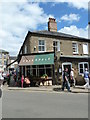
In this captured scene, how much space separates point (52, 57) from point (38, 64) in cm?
172

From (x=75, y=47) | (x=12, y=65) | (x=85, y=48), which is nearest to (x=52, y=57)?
(x=75, y=47)

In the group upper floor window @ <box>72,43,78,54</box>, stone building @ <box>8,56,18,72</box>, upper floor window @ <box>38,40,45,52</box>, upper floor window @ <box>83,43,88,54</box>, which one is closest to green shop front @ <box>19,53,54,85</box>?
upper floor window @ <box>38,40,45,52</box>

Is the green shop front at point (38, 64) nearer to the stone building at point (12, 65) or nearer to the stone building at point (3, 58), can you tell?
the stone building at point (12, 65)

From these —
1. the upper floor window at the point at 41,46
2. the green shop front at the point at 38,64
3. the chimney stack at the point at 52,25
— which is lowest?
the green shop front at the point at 38,64

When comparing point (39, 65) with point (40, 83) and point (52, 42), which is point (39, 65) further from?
point (52, 42)

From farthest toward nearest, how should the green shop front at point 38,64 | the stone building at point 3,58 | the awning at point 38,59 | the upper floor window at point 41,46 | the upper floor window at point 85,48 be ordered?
1. the stone building at point 3,58
2. the upper floor window at point 85,48
3. the upper floor window at point 41,46
4. the green shop front at point 38,64
5. the awning at point 38,59

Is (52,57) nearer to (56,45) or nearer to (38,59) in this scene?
(38,59)

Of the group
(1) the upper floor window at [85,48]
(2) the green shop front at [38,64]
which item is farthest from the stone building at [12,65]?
(1) the upper floor window at [85,48]

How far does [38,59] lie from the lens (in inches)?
827

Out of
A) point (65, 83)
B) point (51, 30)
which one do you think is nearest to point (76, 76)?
point (65, 83)

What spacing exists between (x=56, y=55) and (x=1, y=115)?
14467 millimetres

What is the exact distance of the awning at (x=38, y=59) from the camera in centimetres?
2036

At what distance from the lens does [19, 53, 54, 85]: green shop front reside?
810 inches

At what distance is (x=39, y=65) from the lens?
21.9 metres
